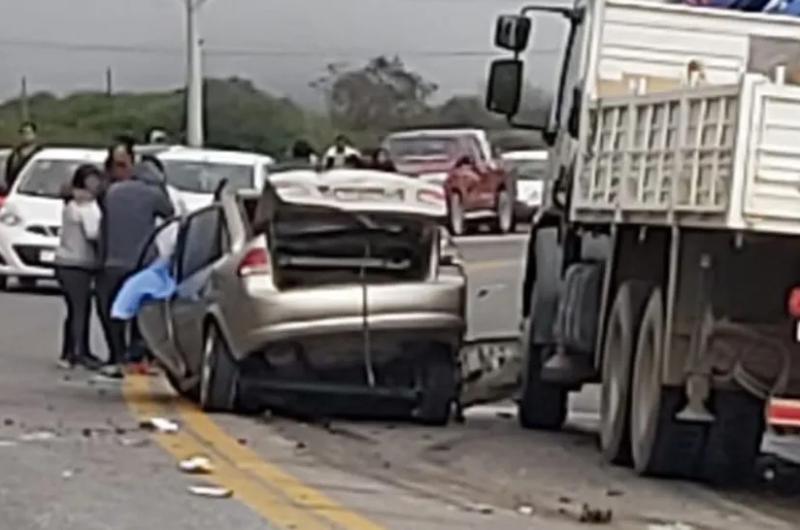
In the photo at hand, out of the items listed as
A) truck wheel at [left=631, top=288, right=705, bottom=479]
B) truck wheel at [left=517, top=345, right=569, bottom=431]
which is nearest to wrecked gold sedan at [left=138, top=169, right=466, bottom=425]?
truck wheel at [left=517, top=345, right=569, bottom=431]

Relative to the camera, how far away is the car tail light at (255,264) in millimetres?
A: 15438

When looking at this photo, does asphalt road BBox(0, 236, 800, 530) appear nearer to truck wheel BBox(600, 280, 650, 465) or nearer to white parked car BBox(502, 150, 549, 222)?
truck wheel BBox(600, 280, 650, 465)

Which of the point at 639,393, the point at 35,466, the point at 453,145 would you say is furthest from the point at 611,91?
the point at 453,145

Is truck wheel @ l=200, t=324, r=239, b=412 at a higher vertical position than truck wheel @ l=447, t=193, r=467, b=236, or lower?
higher

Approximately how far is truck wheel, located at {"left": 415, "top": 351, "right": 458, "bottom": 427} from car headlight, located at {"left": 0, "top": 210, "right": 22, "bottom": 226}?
14453mm

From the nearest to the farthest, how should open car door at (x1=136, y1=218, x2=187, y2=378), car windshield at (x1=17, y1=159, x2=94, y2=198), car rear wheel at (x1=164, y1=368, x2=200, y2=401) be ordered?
car rear wheel at (x1=164, y1=368, x2=200, y2=401), open car door at (x1=136, y1=218, x2=187, y2=378), car windshield at (x1=17, y1=159, x2=94, y2=198)

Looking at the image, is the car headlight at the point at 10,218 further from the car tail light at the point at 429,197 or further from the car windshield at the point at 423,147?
the car windshield at the point at 423,147

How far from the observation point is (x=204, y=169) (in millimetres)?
30906

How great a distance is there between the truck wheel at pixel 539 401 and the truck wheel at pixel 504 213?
100.0ft

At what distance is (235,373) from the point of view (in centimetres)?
1569

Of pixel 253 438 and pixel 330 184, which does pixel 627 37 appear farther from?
pixel 253 438

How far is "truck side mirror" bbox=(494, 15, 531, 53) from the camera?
1698 cm

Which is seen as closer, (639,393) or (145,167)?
(639,393)

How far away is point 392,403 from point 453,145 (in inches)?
1259
